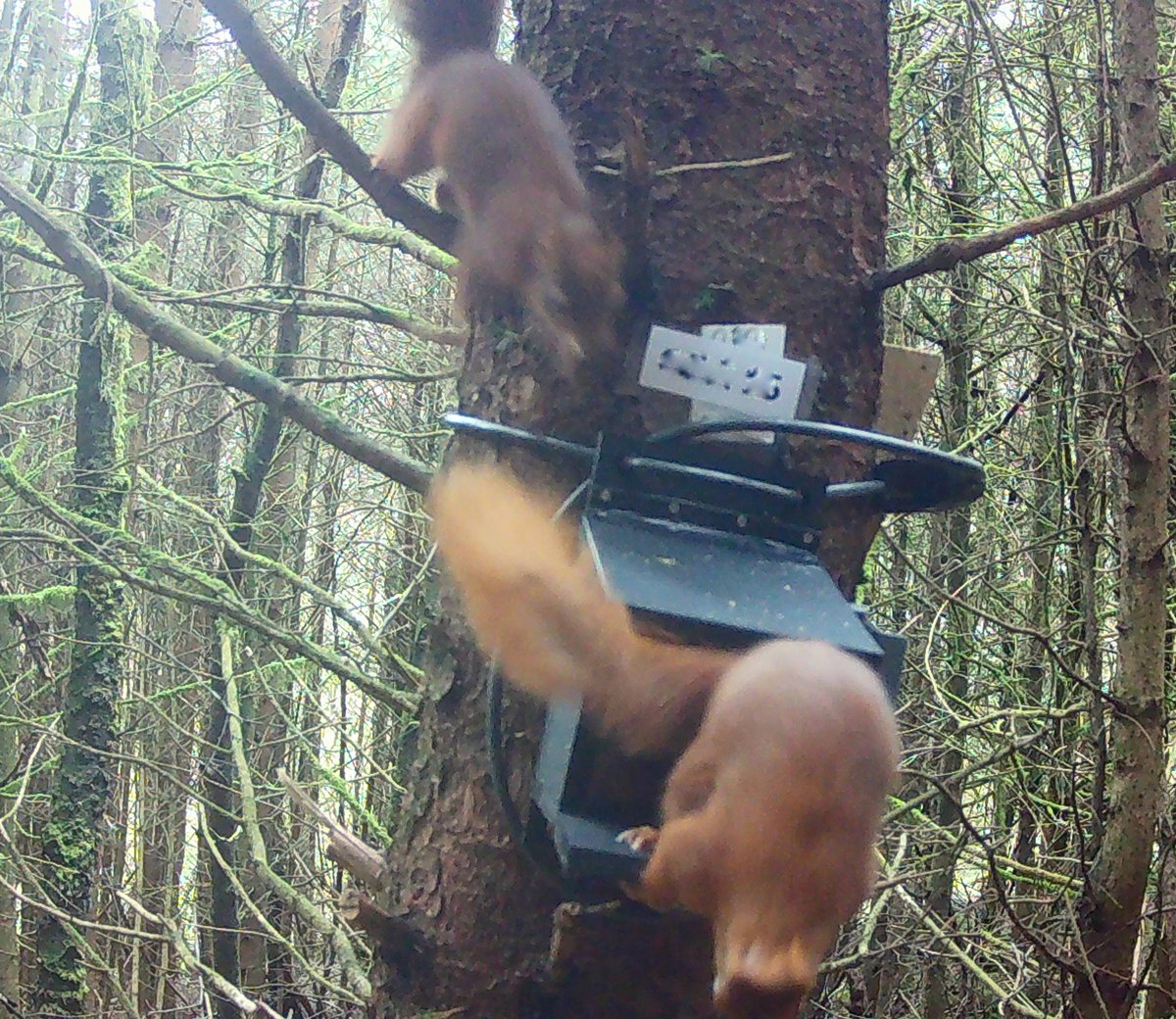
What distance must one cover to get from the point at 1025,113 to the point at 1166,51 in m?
0.47

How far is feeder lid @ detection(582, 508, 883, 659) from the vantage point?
0.78 m

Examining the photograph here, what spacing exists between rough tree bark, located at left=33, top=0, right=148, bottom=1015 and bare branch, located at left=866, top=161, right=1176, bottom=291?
3.25 m

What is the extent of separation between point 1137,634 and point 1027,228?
1941mm

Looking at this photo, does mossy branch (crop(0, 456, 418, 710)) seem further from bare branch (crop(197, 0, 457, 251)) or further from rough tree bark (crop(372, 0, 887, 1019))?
bare branch (crop(197, 0, 457, 251))

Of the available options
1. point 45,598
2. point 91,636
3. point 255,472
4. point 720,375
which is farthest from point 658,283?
point 45,598

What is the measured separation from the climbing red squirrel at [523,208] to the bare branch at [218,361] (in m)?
0.38

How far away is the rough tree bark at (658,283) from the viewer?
1120mm

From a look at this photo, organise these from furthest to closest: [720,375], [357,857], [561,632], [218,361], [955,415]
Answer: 1. [955,415]
2. [218,361]
3. [357,857]
4. [720,375]
5. [561,632]

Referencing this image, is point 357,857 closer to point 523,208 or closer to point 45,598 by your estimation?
point 523,208

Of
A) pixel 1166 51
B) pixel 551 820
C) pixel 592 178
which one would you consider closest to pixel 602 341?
pixel 592 178

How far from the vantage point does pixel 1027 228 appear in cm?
113

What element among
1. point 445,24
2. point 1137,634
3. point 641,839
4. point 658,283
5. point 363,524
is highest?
point 445,24

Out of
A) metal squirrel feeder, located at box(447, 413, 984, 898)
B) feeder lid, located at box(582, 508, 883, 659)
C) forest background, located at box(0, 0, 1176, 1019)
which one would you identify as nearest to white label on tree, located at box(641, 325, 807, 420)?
metal squirrel feeder, located at box(447, 413, 984, 898)

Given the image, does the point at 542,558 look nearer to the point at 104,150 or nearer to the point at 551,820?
the point at 551,820
